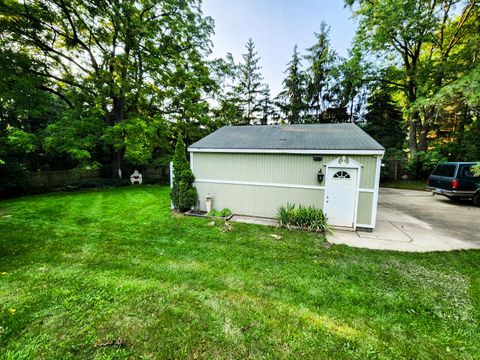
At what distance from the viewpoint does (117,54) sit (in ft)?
38.9

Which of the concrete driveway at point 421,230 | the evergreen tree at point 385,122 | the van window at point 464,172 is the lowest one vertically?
the concrete driveway at point 421,230

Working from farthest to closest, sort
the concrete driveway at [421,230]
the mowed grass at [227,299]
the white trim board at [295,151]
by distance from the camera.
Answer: the white trim board at [295,151] → the concrete driveway at [421,230] → the mowed grass at [227,299]

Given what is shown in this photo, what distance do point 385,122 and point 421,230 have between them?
18.4 m

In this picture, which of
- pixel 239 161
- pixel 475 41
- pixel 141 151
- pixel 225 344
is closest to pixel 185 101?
pixel 141 151

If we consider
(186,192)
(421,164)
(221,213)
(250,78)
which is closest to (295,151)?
(221,213)

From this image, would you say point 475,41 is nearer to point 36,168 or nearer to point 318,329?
point 318,329

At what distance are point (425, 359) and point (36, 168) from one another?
57.5 ft

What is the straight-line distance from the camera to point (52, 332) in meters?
2.23

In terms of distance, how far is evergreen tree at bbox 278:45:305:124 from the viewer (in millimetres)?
18503

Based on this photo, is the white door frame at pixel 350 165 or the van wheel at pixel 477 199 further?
the van wheel at pixel 477 199

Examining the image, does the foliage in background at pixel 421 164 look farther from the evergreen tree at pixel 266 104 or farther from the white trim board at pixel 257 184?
the evergreen tree at pixel 266 104

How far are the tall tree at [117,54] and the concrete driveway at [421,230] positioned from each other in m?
11.8

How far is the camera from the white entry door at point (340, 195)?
5914 millimetres

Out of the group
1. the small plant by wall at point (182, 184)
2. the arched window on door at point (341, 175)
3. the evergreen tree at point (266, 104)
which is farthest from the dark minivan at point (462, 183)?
the evergreen tree at point (266, 104)
